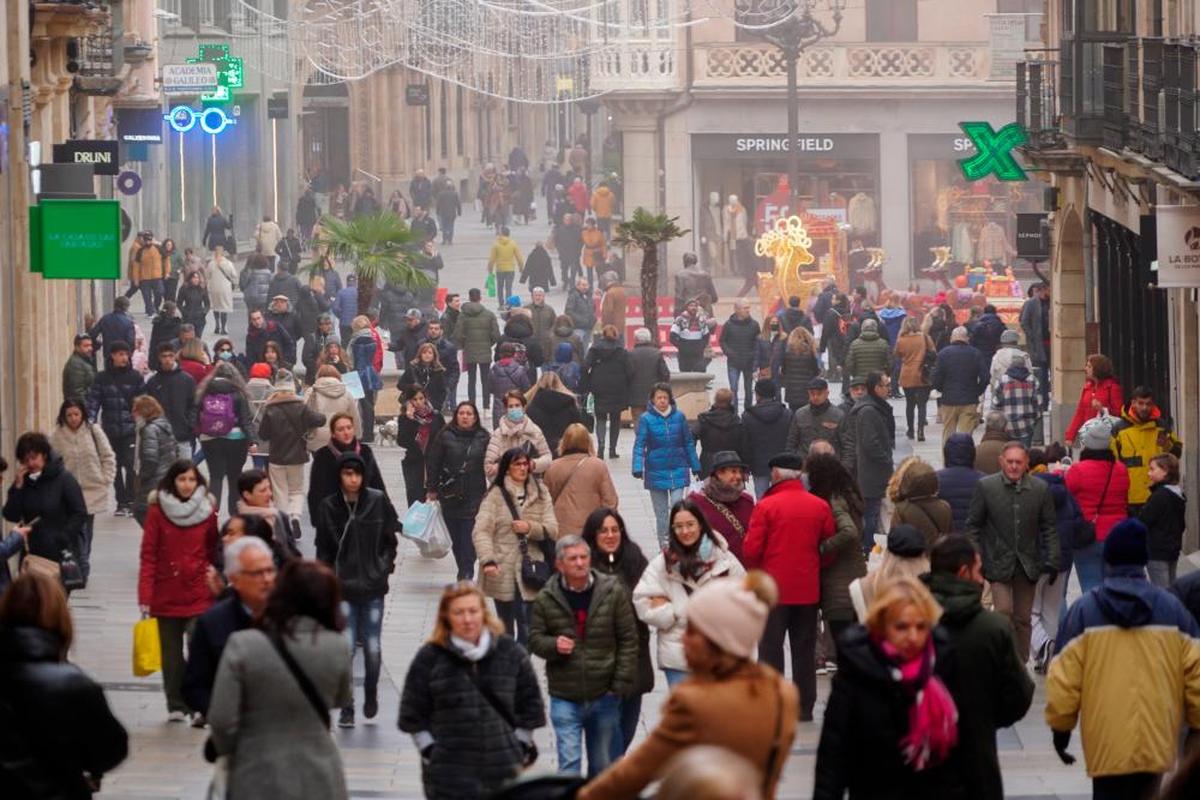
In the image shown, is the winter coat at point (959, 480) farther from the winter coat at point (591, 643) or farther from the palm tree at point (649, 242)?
the palm tree at point (649, 242)

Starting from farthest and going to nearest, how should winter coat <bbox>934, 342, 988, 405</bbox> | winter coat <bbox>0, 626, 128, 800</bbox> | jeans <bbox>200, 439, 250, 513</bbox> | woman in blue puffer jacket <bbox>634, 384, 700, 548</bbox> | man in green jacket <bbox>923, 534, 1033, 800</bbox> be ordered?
winter coat <bbox>934, 342, 988, 405</bbox> → jeans <bbox>200, 439, 250, 513</bbox> → woman in blue puffer jacket <bbox>634, 384, 700, 548</bbox> → man in green jacket <bbox>923, 534, 1033, 800</bbox> → winter coat <bbox>0, 626, 128, 800</bbox>

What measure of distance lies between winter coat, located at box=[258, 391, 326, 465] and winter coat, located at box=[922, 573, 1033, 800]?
1114 cm

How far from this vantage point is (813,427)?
1991cm

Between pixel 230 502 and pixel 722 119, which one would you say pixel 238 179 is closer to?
pixel 722 119

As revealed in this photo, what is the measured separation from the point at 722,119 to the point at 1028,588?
35.5 metres

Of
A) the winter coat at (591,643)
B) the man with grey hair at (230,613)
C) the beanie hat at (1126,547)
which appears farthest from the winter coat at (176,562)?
the beanie hat at (1126,547)

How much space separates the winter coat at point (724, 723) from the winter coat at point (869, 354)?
63.9ft

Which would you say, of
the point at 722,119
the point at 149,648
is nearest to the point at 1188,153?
the point at 149,648

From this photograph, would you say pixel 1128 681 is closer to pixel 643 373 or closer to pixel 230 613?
pixel 230 613

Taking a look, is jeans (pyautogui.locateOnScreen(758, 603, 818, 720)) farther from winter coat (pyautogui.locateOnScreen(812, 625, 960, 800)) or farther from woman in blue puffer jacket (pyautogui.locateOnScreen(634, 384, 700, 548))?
woman in blue puffer jacket (pyautogui.locateOnScreen(634, 384, 700, 548))

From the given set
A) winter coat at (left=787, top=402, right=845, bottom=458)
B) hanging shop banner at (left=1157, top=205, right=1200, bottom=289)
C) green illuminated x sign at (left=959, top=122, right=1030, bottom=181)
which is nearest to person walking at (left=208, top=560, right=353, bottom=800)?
winter coat at (left=787, top=402, right=845, bottom=458)

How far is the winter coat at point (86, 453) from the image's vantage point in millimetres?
18938

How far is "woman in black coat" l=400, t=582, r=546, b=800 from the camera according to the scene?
31.7ft

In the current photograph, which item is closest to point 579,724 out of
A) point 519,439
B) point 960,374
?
point 519,439
